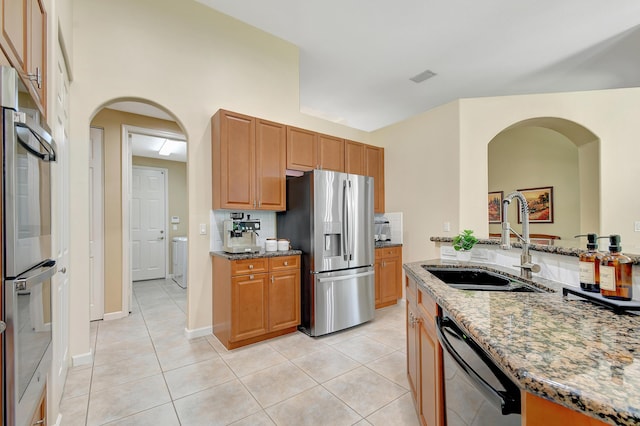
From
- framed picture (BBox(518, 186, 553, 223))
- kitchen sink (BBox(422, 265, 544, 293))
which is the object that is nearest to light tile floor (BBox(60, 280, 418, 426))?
kitchen sink (BBox(422, 265, 544, 293))

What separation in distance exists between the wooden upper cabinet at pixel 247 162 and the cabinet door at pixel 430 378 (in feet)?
6.91

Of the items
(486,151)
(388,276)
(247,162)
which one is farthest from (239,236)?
(486,151)

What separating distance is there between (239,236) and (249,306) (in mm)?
716

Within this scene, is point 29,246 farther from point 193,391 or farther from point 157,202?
point 157,202

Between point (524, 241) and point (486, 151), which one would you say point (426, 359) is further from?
point (486, 151)

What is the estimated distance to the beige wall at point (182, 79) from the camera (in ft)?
8.24

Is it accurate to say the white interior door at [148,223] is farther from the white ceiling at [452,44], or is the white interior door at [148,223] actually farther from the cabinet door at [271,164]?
the cabinet door at [271,164]

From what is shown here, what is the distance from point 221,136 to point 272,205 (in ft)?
2.92

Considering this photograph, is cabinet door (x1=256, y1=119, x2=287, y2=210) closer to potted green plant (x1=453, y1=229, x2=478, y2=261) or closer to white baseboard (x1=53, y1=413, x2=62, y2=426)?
potted green plant (x1=453, y1=229, x2=478, y2=261)

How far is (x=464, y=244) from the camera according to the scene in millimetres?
2145

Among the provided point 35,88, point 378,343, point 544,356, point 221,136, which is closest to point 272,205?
point 221,136

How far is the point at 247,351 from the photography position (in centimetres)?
270

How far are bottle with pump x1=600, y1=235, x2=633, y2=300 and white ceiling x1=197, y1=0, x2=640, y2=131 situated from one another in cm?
307

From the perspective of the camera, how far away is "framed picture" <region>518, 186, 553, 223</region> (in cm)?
568
